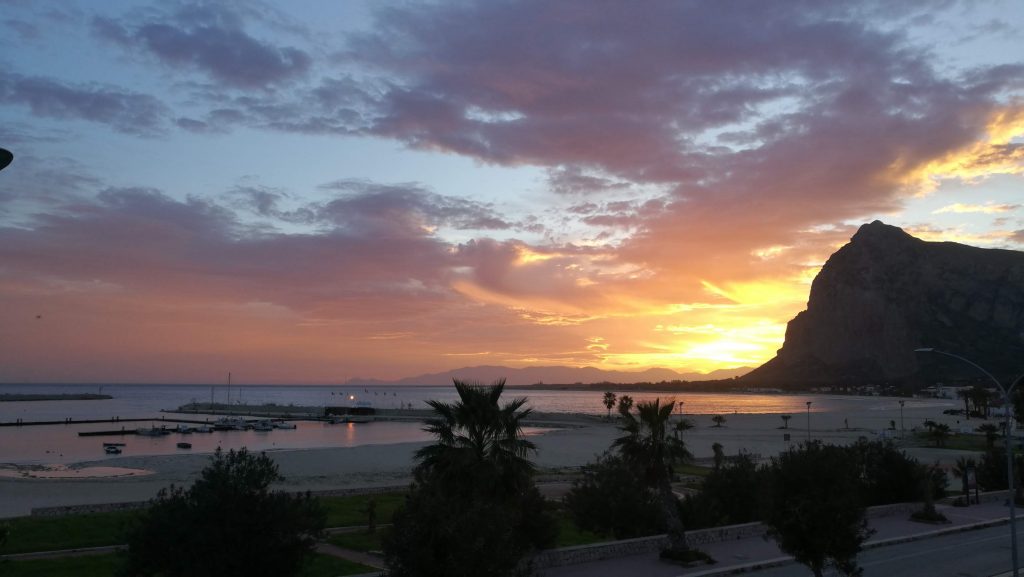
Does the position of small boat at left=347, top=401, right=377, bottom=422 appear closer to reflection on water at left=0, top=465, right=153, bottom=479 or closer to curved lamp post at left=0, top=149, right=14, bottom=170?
reflection on water at left=0, top=465, right=153, bottom=479

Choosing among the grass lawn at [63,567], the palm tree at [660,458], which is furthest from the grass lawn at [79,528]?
the palm tree at [660,458]

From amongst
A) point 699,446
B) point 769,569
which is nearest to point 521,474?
point 769,569

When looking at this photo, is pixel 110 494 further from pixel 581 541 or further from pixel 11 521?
pixel 581 541

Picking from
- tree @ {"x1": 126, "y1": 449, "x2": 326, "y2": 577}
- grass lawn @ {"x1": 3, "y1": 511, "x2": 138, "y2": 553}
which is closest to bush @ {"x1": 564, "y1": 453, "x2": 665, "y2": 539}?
grass lawn @ {"x1": 3, "y1": 511, "x2": 138, "y2": 553}

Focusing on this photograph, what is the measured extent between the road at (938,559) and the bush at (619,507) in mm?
8113

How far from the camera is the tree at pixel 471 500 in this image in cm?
1366

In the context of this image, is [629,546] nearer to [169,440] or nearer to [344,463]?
[344,463]

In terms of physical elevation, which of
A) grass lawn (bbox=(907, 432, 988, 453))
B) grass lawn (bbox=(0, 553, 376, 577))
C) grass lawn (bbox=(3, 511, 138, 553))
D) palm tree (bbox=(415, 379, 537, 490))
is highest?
palm tree (bbox=(415, 379, 537, 490))

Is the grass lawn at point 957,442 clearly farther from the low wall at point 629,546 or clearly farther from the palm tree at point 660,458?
the palm tree at point 660,458

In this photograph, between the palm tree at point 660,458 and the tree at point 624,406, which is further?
the tree at point 624,406

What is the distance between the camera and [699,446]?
91438 mm

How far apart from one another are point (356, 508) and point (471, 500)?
73.9ft

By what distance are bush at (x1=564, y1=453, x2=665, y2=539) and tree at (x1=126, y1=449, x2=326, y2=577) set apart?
18.8 metres

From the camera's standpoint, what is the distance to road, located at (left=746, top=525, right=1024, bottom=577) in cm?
2373
